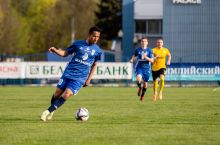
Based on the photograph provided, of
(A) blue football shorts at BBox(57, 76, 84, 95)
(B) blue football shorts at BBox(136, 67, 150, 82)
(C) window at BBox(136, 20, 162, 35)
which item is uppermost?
(C) window at BBox(136, 20, 162, 35)

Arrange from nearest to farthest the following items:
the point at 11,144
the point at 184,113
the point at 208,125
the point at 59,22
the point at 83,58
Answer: the point at 11,144
the point at 208,125
the point at 83,58
the point at 184,113
the point at 59,22

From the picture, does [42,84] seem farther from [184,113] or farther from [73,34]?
[73,34]

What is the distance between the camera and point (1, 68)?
124 ft

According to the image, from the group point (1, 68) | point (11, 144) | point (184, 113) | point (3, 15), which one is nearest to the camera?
point (11, 144)

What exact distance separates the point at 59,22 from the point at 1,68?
45702mm

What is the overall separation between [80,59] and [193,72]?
2417 centimetres

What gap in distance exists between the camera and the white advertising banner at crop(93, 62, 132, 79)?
38.1 metres

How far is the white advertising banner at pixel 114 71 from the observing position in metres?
38.1

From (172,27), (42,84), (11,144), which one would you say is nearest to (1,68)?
(42,84)

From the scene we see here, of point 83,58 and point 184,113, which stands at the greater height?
point 83,58

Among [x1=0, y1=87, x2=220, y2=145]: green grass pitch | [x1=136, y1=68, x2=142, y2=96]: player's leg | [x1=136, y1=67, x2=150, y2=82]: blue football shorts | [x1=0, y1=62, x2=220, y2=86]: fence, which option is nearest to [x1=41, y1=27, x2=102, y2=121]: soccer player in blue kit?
[x1=0, y1=87, x2=220, y2=145]: green grass pitch

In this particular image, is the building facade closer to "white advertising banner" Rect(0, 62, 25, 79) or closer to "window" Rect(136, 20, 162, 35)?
"white advertising banner" Rect(0, 62, 25, 79)

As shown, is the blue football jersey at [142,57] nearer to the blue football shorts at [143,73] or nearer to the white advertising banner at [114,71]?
the blue football shorts at [143,73]

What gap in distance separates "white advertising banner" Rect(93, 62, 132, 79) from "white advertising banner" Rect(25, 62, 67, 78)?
205 cm
